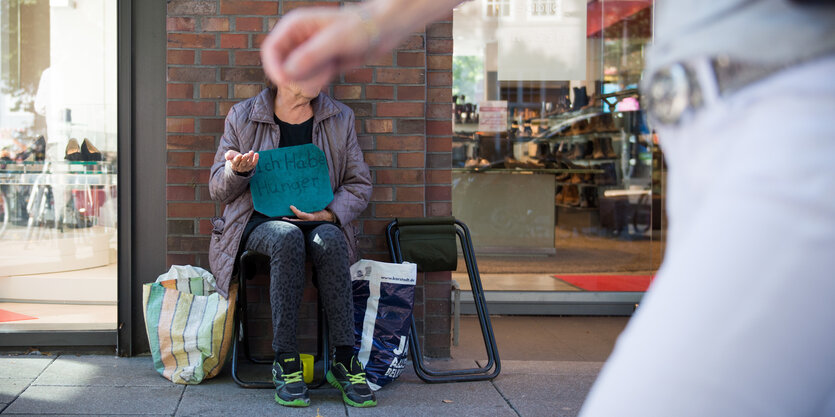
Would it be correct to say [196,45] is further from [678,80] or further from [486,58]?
[678,80]

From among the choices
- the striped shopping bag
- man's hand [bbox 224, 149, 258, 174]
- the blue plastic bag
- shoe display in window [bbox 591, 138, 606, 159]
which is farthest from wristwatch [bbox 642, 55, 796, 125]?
shoe display in window [bbox 591, 138, 606, 159]

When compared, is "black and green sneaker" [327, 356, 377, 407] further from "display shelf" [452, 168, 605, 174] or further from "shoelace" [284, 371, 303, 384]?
"display shelf" [452, 168, 605, 174]

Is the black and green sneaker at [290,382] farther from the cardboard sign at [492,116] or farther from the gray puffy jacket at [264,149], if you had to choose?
the cardboard sign at [492,116]

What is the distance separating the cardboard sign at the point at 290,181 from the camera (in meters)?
3.65

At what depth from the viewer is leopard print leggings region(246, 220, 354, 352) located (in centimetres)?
341

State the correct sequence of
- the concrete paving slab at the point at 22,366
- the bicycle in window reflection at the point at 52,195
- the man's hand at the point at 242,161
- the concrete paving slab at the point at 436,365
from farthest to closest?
the bicycle in window reflection at the point at 52,195 → the concrete paving slab at the point at 436,365 → the concrete paving slab at the point at 22,366 → the man's hand at the point at 242,161

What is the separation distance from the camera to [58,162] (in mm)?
4543

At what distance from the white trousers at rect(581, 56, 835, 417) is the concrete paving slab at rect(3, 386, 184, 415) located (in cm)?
285

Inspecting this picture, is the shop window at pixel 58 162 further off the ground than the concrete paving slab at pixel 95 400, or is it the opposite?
the shop window at pixel 58 162

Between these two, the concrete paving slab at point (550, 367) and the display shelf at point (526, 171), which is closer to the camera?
the concrete paving slab at point (550, 367)

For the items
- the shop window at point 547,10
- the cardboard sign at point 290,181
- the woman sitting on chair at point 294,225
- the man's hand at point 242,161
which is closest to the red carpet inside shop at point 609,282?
the shop window at point 547,10

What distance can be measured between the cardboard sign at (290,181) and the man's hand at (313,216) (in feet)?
0.10

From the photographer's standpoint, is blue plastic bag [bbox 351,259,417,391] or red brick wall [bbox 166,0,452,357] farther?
red brick wall [bbox 166,0,452,357]

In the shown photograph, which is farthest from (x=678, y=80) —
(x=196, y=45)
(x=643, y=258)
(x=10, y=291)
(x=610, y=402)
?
(x=643, y=258)
